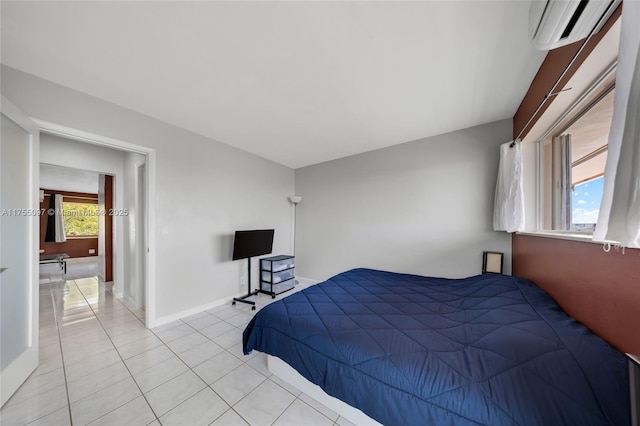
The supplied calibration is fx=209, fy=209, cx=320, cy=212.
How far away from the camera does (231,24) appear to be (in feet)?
4.30

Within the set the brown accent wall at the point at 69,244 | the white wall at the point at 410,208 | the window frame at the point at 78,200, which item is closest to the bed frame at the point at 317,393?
the white wall at the point at 410,208

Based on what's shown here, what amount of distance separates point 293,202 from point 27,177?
10.6ft

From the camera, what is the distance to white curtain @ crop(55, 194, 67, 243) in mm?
5953

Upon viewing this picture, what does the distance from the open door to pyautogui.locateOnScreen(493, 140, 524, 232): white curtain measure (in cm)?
410

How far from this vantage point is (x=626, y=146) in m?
0.72

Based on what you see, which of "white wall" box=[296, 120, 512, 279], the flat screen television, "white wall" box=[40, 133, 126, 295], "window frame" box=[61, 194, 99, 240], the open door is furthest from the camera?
"window frame" box=[61, 194, 99, 240]

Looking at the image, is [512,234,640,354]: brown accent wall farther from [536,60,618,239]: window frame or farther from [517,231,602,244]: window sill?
[536,60,618,239]: window frame

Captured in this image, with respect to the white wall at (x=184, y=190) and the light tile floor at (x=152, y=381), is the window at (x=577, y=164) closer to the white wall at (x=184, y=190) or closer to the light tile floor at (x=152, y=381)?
the light tile floor at (x=152, y=381)

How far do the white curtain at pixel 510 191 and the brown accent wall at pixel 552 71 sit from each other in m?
0.20

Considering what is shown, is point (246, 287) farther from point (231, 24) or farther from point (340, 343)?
point (231, 24)

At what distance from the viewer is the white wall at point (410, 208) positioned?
2.65 metres

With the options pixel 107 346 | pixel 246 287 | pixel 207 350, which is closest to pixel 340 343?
pixel 207 350

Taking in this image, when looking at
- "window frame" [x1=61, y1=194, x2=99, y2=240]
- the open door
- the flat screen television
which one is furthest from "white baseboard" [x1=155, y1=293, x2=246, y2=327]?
"window frame" [x1=61, y1=194, x2=99, y2=240]

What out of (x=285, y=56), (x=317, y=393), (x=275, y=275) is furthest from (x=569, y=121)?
(x=275, y=275)
